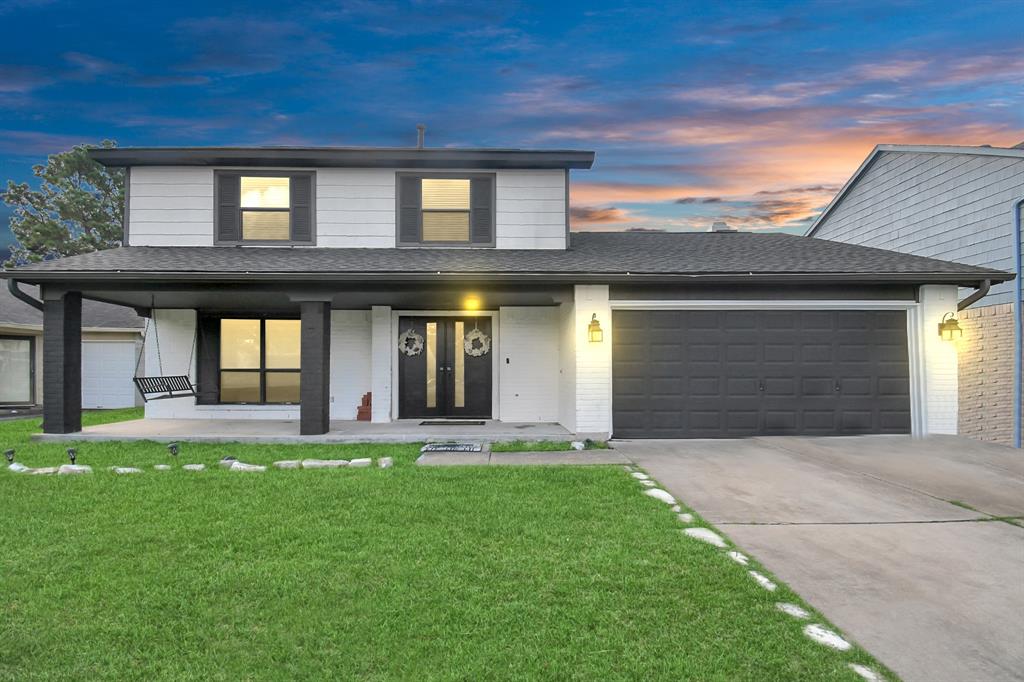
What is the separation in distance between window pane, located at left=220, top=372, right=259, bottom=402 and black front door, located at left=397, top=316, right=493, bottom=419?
10.8 ft

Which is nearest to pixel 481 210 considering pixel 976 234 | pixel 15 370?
pixel 976 234

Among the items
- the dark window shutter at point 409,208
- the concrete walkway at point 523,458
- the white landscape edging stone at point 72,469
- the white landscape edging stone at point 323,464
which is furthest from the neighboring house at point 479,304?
the white landscape edging stone at point 72,469

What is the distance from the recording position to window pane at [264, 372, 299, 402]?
12.4 m

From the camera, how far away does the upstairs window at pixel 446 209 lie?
11617mm

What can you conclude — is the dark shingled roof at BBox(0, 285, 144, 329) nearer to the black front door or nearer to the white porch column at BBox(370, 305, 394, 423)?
the white porch column at BBox(370, 305, 394, 423)

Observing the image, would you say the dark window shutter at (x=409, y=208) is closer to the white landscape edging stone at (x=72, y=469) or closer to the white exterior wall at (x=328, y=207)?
the white exterior wall at (x=328, y=207)

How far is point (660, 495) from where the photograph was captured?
5934 mm

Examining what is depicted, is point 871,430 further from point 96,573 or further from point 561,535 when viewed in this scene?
point 96,573

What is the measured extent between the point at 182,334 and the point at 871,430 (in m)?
13.7

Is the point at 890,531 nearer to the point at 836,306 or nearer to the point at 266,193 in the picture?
the point at 836,306

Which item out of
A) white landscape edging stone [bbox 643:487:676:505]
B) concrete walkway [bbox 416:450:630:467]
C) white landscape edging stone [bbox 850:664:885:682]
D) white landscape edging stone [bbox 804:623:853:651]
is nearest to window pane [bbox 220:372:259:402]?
concrete walkway [bbox 416:450:630:467]

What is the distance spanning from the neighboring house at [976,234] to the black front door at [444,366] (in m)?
8.89

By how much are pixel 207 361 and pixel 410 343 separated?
447 cm

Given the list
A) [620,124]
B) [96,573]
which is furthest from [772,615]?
[620,124]
